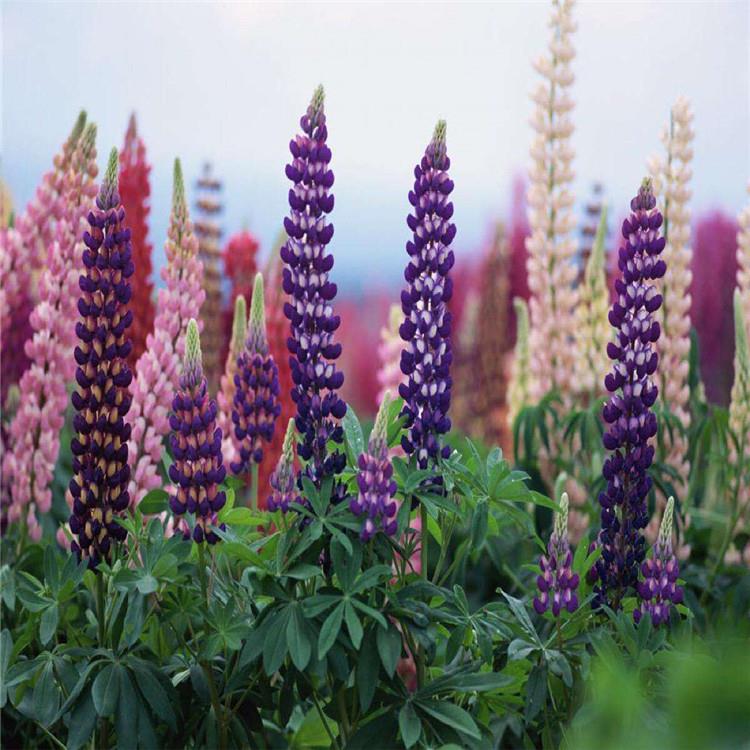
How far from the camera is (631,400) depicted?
1906 mm

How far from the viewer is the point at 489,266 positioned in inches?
185

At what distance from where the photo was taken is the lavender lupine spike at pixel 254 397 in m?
2.16

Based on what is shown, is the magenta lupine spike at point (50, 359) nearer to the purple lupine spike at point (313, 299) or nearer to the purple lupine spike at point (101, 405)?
the purple lupine spike at point (101, 405)

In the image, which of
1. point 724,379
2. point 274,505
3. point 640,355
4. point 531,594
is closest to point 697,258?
point 724,379

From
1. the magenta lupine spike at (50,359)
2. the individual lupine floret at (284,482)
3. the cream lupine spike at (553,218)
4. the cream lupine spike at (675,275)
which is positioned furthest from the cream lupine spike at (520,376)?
the individual lupine floret at (284,482)

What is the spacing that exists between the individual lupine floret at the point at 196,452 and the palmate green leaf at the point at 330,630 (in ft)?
0.86

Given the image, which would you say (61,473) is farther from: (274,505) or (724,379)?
(724,379)

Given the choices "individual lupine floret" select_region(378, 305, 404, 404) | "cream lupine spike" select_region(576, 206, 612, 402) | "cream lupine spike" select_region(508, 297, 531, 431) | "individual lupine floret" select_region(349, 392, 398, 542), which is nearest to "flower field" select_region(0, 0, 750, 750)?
"individual lupine floret" select_region(349, 392, 398, 542)

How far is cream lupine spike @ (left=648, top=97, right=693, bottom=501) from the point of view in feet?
8.79

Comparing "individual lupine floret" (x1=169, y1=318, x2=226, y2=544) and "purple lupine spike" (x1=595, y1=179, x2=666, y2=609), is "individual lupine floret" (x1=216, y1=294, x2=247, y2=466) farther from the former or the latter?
"purple lupine spike" (x1=595, y1=179, x2=666, y2=609)

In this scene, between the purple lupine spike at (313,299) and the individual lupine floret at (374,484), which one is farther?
the purple lupine spike at (313,299)

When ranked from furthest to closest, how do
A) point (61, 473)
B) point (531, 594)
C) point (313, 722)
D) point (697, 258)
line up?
point (697, 258)
point (61, 473)
point (531, 594)
point (313, 722)

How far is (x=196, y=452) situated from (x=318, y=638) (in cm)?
35

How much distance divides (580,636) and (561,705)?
16cm
